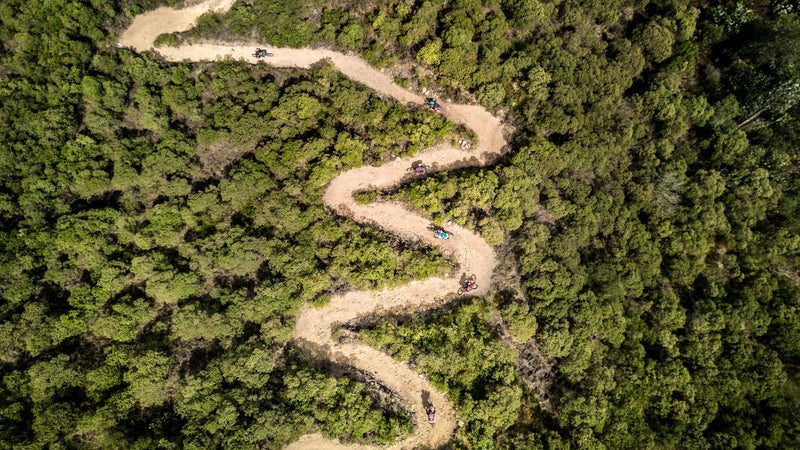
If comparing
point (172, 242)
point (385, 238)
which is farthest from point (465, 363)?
point (172, 242)

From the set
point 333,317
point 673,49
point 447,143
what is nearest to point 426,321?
point 333,317

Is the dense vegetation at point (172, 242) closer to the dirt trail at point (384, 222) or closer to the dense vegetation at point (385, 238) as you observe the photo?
the dense vegetation at point (385, 238)

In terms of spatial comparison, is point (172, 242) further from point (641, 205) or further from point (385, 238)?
point (641, 205)

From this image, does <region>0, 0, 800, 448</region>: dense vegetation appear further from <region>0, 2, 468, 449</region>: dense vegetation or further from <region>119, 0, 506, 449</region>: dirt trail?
<region>119, 0, 506, 449</region>: dirt trail

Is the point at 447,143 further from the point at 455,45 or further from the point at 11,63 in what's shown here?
the point at 11,63

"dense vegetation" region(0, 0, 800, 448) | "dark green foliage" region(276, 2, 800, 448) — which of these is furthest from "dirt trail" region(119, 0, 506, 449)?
"dark green foliage" region(276, 2, 800, 448)

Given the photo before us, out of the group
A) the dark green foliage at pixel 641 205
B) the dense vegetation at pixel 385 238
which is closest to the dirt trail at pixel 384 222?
the dense vegetation at pixel 385 238
